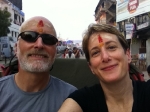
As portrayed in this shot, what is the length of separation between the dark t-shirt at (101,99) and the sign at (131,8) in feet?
81.1

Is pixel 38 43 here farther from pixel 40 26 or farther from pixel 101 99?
pixel 101 99

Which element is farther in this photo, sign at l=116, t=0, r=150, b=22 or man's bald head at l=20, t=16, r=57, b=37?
sign at l=116, t=0, r=150, b=22

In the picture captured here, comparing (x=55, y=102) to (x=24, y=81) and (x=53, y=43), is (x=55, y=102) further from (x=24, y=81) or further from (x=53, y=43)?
(x=53, y=43)

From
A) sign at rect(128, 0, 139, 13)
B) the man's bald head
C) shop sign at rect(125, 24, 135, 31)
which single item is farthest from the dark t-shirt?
sign at rect(128, 0, 139, 13)

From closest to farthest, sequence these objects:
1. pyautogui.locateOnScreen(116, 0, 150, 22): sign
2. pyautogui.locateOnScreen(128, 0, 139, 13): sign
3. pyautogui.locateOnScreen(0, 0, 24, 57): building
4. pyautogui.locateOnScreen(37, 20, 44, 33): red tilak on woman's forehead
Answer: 1. pyautogui.locateOnScreen(37, 20, 44, 33): red tilak on woman's forehead
2. pyautogui.locateOnScreen(116, 0, 150, 22): sign
3. pyautogui.locateOnScreen(128, 0, 139, 13): sign
4. pyautogui.locateOnScreen(0, 0, 24, 57): building

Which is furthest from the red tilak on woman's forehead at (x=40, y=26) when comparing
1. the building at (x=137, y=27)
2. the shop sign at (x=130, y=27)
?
the shop sign at (x=130, y=27)

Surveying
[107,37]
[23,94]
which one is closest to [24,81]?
[23,94]

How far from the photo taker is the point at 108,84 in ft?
6.79

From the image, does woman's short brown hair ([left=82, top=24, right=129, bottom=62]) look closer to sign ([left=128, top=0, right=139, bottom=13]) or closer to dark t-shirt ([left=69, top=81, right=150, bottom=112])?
dark t-shirt ([left=69, top=81, right=150, bottom=112])

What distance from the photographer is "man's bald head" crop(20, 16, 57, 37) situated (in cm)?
241

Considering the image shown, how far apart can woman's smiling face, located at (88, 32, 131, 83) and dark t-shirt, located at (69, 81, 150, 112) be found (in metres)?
0.17

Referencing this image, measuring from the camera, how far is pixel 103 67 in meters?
2.06

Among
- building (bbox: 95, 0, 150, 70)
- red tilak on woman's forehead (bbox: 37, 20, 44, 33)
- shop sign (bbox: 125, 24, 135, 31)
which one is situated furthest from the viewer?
shop sign (bbox: 125, 24, 135, 31)

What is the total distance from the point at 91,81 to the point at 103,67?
5.21 feet
